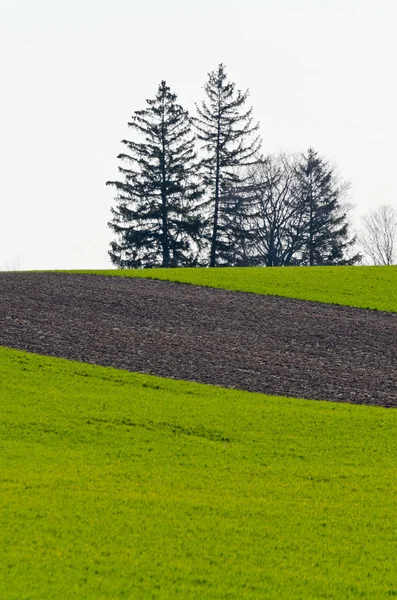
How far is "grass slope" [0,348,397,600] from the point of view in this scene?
7.29 m

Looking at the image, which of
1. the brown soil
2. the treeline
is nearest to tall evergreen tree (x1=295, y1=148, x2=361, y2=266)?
the treeline

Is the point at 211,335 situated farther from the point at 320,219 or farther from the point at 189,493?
the point at 320,219

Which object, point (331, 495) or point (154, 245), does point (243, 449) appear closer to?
point (331, 495)

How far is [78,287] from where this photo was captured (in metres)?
28.5

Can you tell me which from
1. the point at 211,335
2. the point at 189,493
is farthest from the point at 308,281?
the point at 189,493

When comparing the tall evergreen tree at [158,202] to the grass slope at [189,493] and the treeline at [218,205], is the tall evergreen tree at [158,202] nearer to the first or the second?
the treeline at [218,205]

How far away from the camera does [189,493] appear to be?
32.5 ft

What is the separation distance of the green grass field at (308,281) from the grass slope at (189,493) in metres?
15.4

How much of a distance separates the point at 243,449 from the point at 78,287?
17.2 metres

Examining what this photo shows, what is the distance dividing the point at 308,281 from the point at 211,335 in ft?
44.7

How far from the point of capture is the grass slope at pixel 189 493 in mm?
7285

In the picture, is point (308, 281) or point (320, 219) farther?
point (320, 219)

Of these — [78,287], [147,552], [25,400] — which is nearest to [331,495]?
[147,552]

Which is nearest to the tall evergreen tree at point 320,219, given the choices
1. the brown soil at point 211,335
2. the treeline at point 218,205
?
the treeline at point 218,205
